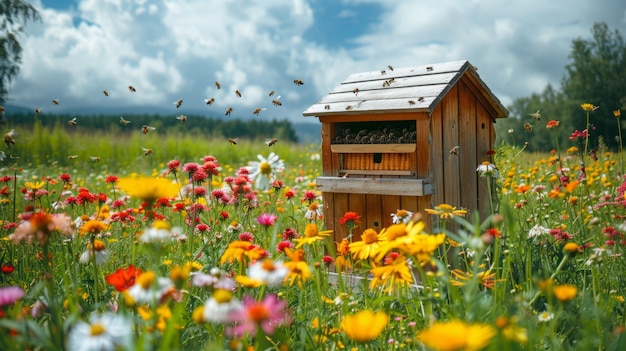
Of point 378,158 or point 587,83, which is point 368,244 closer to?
point 378,158

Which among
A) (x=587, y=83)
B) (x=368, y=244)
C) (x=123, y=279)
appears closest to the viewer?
(x=123, y=279)

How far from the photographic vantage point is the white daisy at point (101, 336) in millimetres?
1175

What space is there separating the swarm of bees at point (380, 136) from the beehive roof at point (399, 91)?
229mm

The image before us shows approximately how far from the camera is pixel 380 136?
418 centimetres

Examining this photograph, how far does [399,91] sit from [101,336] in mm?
3220

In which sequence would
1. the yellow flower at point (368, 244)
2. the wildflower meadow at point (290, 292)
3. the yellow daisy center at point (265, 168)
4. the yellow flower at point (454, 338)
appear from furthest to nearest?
the yellow daisy center at point (265, 168) → the yellow flower at point (368, 244) → the wildflower meadow at point (290, 292) → the yellow flower at point (454, 338)

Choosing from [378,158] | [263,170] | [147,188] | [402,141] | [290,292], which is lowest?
[290,292]

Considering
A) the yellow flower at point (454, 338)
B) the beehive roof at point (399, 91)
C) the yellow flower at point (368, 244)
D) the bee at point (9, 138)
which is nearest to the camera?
the yellow flower at point (454, 338)

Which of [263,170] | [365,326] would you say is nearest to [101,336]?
[365,326]

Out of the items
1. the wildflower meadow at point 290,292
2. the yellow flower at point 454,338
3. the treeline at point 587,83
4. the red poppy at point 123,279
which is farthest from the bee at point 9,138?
the treeline at point 587,83

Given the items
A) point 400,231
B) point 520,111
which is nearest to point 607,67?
point 520,111

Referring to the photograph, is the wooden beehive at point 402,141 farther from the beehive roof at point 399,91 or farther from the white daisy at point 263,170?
the white daisy at point 263,170

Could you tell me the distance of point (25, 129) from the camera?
1354cm

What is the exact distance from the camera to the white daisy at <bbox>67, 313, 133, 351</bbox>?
1175mm
